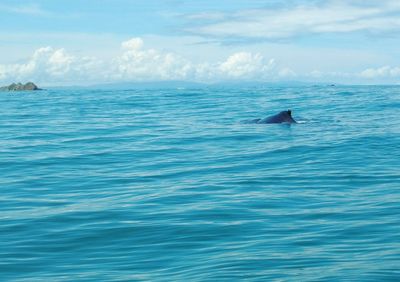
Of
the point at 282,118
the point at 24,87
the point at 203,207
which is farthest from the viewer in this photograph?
the point at 24,87

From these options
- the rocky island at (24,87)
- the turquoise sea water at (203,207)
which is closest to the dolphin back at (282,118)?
the turquoise sea water at (203,207)

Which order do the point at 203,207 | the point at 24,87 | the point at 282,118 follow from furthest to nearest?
the point at 24,87, the point at 282,118, the point at 203,207

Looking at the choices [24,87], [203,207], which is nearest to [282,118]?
[203,207]

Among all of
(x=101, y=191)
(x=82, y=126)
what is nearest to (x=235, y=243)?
(x=101, y=191)

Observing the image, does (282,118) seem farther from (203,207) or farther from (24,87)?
(24,87)

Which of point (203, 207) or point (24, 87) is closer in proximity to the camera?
point (203, 207)

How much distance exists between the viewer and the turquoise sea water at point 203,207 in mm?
10805

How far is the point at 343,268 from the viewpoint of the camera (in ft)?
34.1

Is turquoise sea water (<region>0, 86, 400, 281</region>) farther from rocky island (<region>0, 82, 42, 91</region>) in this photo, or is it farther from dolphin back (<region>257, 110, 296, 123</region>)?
rocky island (<region>0, 82, 42, 91</region>)

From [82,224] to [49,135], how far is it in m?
19.7

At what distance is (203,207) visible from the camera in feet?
50.3

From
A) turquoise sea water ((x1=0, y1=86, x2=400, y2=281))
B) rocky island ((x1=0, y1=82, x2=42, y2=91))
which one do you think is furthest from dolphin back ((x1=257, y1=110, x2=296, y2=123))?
rocky island ((x1=0, y1=82, x2=42, y2=91))

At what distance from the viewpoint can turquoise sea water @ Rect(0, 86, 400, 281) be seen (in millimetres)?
10805

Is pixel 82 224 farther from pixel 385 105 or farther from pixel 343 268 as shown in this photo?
pixel 385 105
